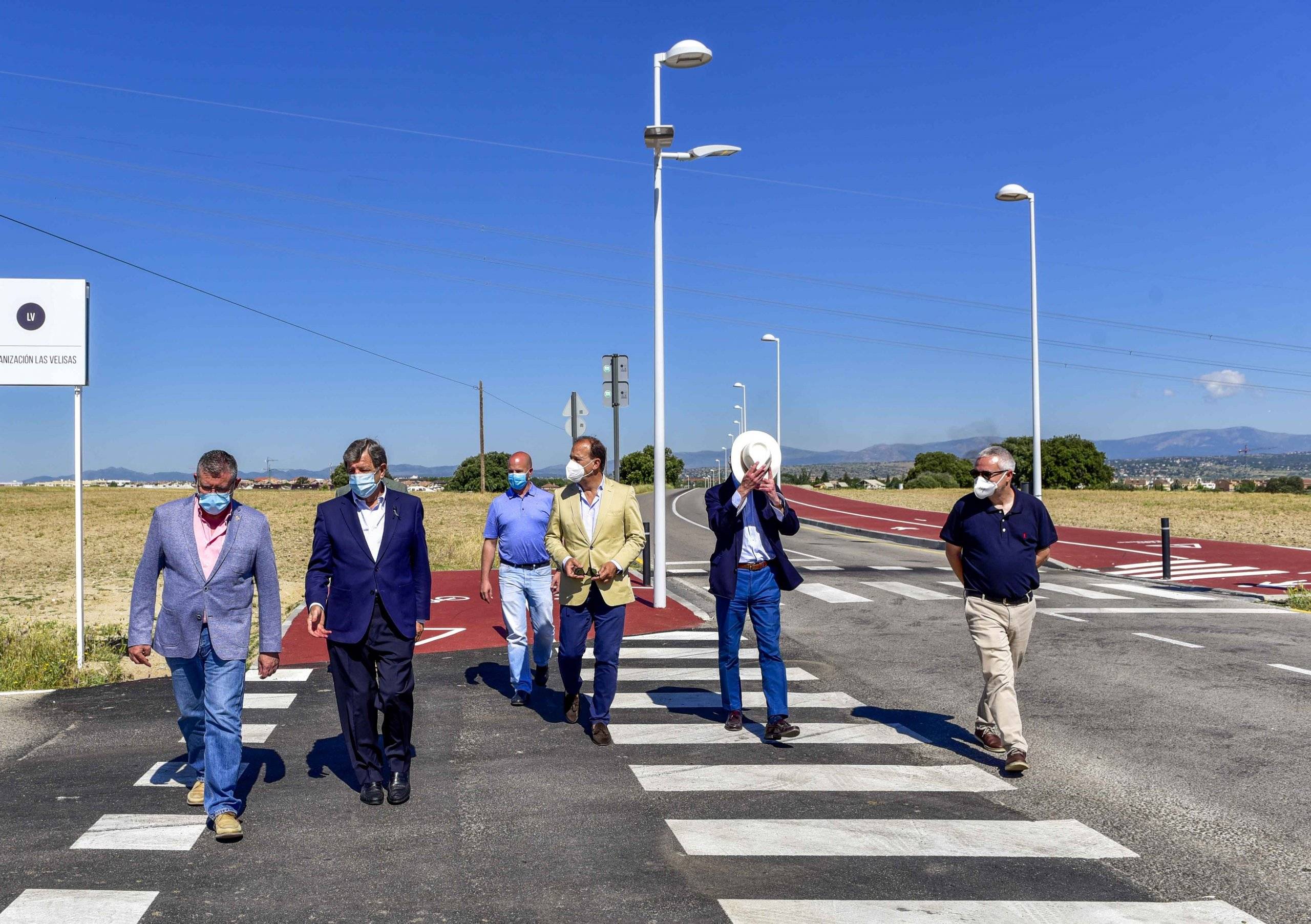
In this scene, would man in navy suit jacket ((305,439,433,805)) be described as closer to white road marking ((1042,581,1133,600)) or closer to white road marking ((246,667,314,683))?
white road marking ((246,667,314,683))

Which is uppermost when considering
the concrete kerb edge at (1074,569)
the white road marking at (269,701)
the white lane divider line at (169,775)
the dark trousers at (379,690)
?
the dark trousers at (379,690)

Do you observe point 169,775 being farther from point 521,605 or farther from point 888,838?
point 888,838

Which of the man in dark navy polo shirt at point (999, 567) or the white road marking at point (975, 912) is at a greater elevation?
the man in dark navy polo shirt at point (999, 567)

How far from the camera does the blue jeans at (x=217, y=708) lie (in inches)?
216

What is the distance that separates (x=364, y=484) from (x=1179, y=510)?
158 feet

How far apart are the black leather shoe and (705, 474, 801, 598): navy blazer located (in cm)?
232

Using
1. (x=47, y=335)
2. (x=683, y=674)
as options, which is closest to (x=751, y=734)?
(x=683, y=674)

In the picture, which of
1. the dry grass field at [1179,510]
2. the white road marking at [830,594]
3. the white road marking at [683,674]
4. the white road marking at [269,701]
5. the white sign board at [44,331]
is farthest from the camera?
the dry grass field at [1179,510]

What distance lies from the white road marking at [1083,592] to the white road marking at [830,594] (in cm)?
313

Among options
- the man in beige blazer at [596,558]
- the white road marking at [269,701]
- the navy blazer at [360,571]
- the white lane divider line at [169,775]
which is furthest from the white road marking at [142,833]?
the white road marking at [269,701]

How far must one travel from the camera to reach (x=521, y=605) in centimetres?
883

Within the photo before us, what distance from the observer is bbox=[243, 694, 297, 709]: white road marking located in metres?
8.60

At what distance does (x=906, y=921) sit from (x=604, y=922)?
1.17 meters

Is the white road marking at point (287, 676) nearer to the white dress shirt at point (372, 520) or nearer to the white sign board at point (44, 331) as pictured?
the white sign board at point (44, 331)
